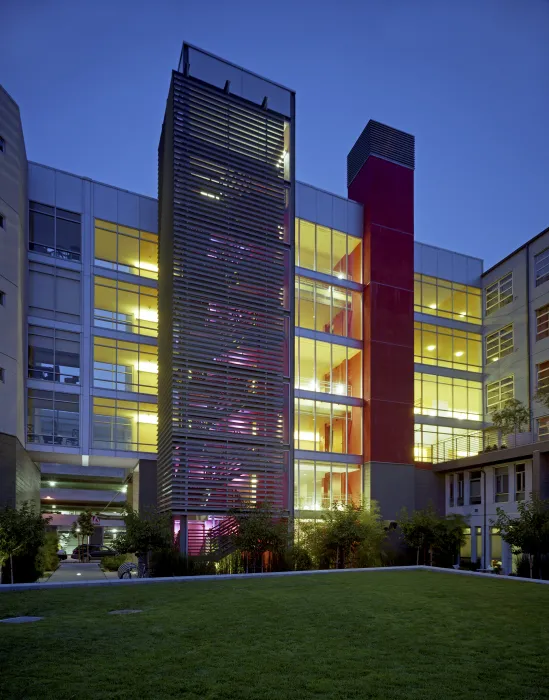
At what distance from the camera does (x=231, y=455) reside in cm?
2530

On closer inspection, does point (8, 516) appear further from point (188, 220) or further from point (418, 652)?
point (418, 652)

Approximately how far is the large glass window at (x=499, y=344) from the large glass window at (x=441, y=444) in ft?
16.2

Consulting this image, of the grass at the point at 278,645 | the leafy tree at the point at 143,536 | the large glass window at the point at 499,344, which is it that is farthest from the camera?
the large glass window at the point at 499,344

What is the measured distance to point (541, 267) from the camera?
3425cm

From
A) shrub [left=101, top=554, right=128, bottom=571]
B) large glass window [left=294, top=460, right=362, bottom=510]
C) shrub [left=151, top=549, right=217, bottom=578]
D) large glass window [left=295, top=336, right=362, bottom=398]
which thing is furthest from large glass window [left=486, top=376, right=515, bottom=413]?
shrub [left=101, top=554, right=128, bottom=571]

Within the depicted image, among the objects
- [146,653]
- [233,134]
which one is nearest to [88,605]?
[146,653]

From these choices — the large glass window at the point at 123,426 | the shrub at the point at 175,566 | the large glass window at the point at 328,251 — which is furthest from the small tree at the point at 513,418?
the shrub at the point at 175,566

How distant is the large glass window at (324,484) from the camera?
99.9 ft

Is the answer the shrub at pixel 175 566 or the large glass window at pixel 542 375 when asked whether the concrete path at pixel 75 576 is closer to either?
the shrub at pixel 175 566

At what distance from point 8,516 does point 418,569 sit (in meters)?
14.1

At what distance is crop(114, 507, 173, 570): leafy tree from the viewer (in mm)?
21297

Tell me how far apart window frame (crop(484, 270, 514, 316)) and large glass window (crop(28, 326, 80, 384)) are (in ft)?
79.6

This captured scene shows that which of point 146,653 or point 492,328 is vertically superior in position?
point 492,328

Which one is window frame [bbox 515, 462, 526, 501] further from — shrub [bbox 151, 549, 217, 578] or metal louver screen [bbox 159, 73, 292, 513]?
shrub [bbox 151, 549, 217, 578]
